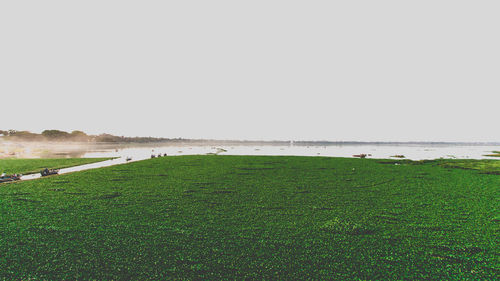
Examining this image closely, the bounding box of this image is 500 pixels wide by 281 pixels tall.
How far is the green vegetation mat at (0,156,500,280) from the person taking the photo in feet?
15.6

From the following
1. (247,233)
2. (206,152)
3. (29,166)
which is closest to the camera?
(247,233)

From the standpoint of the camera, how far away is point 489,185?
43.3 ft

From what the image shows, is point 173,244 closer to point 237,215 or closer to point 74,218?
point 237,215

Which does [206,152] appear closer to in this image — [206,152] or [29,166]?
[206,152]

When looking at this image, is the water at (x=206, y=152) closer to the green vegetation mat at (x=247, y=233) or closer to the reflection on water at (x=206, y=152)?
the reflection on water at (x=206, y=152)

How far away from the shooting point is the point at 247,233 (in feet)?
21.2

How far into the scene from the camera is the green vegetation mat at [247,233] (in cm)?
476

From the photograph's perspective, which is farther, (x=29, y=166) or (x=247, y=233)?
(x=29, y=166)

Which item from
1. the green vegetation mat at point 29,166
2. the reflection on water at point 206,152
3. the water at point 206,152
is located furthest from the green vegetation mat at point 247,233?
the reflection on water at point 206,152

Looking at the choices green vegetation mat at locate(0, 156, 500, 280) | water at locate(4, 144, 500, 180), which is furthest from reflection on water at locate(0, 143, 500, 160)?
green vegetation mat at locate(0, 156, 500, 280)

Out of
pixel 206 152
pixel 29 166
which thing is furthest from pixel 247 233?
pixel 206 152

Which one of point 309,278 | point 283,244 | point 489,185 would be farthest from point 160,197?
point 489,185

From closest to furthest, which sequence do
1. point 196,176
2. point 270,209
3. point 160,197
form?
point 270,209 → point 160,197 → point 196,176

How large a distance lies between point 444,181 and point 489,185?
1.92 m
